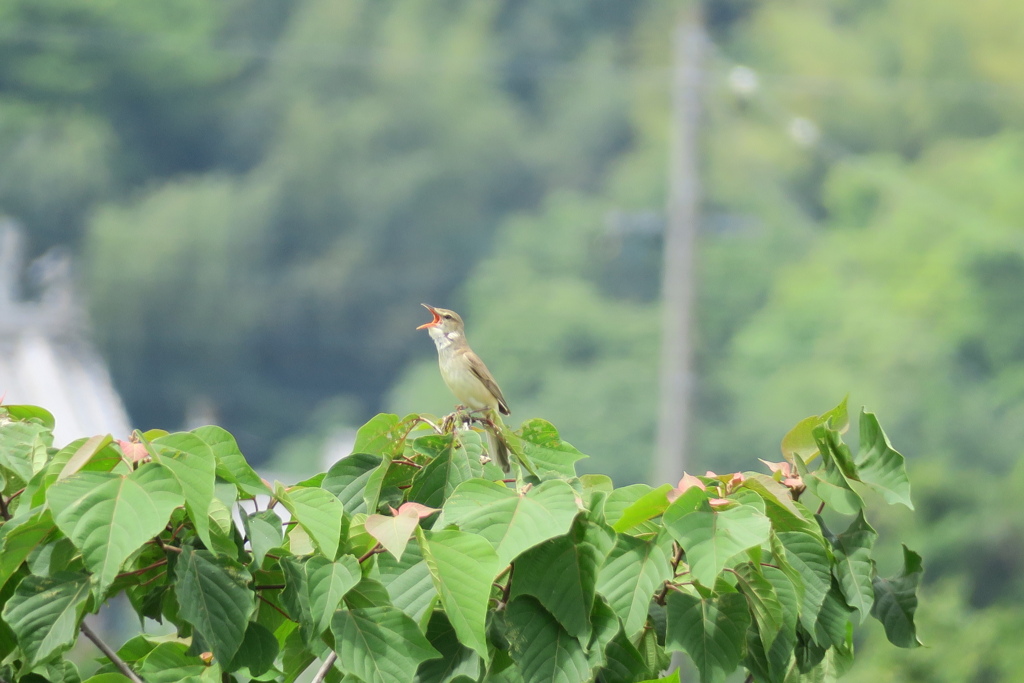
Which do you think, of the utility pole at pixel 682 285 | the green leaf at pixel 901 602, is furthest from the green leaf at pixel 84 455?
the utility pole at pixel 682 285

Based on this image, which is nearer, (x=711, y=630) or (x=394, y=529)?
(x=394, y=529)

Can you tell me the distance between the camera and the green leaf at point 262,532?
4.86 ft

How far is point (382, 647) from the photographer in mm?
1459

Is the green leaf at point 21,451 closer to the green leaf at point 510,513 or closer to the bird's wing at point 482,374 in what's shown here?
the green leaf at point 510,513

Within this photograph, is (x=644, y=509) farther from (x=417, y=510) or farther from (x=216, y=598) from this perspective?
(x=216, y=598)

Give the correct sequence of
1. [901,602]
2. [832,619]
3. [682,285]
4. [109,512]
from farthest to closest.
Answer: [682,285], [901,602], [832,619], [109,512]

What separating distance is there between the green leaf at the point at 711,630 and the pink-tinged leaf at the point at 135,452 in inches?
26.9

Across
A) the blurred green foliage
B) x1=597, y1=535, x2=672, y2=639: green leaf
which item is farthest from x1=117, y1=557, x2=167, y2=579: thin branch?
the blurred green foliage

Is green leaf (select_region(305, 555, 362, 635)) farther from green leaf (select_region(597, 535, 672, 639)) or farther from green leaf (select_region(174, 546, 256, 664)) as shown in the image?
green leaf (select_region(597, 535, 672, 639))

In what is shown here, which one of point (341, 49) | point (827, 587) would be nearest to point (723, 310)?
point (341, 49)

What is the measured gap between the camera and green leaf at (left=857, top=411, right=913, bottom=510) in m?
1.69

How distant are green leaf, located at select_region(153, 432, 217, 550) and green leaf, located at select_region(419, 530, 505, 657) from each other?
25cm

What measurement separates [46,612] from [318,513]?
0.34 metres

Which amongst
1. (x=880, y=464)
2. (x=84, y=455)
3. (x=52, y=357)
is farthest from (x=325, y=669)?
(x=52, y=357)
